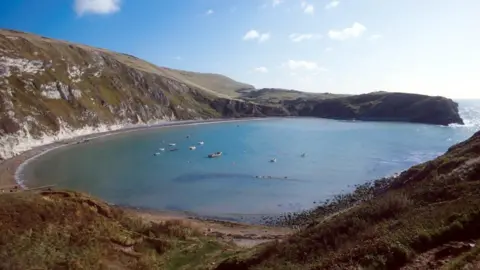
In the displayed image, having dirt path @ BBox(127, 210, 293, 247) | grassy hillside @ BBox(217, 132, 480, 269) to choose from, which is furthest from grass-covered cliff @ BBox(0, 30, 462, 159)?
grassy hillside @ BBox(217, 132, 480, 269)

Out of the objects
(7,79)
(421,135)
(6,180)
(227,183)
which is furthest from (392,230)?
(421,135)

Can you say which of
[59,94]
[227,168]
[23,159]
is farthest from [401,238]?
[59,94]

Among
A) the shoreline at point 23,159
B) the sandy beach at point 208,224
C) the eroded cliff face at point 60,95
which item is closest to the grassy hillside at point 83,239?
the sandy beach at point 208,224

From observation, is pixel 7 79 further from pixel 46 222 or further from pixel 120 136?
pixel 46 222

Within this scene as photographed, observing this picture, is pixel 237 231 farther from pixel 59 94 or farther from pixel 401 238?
pixel 59 94

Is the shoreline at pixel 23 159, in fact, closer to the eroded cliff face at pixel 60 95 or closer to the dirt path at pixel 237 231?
the eroded cliff face at pixel 60 95

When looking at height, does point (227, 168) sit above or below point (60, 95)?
below
